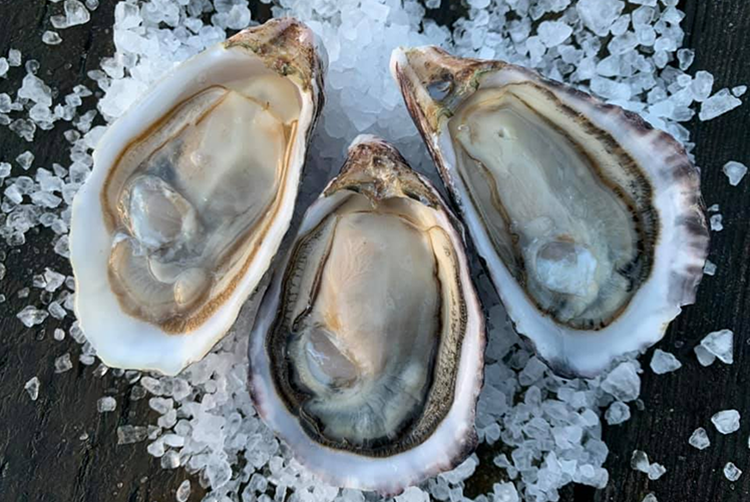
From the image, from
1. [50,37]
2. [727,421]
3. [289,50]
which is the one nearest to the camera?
[289,50]

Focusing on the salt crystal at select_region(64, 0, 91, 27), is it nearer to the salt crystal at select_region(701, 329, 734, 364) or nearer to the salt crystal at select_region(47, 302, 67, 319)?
the salt crystal at select_region(47, 302, 67, 319)

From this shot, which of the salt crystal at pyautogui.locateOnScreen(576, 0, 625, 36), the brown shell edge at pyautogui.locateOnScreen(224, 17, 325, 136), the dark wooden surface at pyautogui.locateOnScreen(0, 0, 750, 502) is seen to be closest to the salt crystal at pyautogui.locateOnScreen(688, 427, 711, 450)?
the dark wooden surface at pyautogui.locateOnScreen(0, 0, 750, 502)

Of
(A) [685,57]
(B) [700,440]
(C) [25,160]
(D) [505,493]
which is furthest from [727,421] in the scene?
(C) [25,160]

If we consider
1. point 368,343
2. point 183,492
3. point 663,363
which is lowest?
point 183,492

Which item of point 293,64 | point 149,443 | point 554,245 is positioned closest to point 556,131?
point 554,245

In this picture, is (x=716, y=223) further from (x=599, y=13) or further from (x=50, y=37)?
(x=50, y=37)

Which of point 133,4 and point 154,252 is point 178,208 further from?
point 133,4

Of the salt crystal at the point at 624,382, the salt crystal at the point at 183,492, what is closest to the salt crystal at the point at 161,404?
the salt crystal at the point at 183,492
